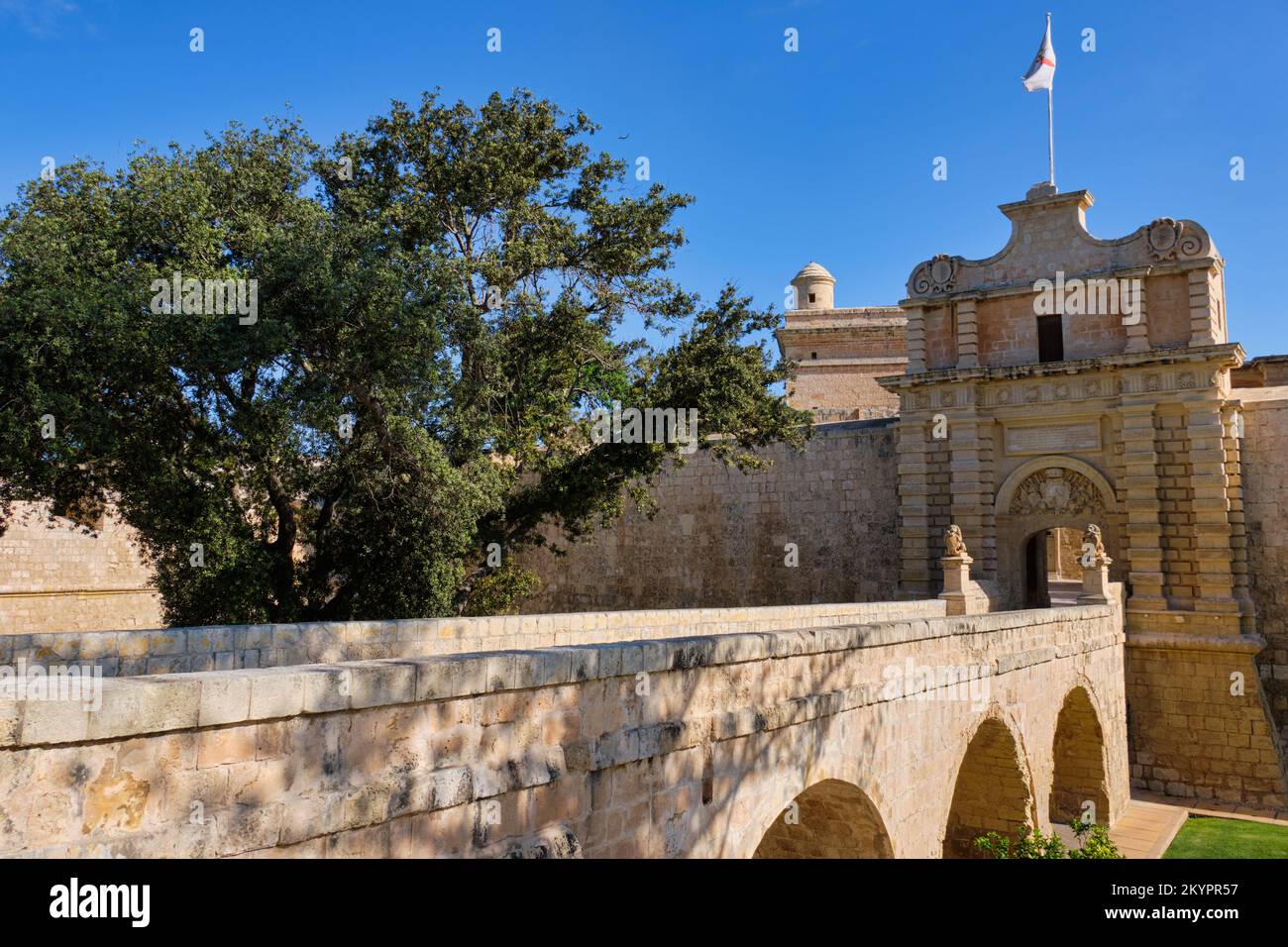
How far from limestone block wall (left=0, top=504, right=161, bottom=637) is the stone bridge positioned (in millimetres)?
13753

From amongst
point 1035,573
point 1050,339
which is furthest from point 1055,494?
point 1050,339

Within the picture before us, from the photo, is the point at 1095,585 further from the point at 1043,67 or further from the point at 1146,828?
the point at 1043,67

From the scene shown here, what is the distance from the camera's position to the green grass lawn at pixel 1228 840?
12930 millimetres

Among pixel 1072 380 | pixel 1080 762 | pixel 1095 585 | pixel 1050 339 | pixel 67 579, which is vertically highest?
pixel 1050 339

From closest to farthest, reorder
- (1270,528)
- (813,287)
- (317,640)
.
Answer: (317,640) < (1270,528) < (813,287)

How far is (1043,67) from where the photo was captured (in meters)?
18.7

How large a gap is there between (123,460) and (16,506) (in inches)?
313

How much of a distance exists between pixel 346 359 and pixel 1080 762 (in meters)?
13.0

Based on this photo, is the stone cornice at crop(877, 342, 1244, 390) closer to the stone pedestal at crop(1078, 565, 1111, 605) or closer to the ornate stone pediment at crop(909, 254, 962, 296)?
the ornate stone pediment at crop(909, 254, 962, 296)

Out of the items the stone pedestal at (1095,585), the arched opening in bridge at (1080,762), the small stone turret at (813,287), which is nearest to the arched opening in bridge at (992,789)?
the arched opening in bridge at (1080,762)

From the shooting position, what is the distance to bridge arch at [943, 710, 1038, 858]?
10797 millimetres

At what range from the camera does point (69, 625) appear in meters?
19.1

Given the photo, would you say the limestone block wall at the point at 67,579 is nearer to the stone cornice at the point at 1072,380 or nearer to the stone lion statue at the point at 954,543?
the stone lion statue at the point at 954,543

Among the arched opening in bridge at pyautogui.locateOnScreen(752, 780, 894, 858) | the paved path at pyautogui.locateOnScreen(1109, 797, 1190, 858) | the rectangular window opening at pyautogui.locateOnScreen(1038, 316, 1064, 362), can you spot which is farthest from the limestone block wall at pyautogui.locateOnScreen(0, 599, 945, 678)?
the rectangular window opening at pyautogui.locateOnScreen(1038, 316, 1064, 362)
